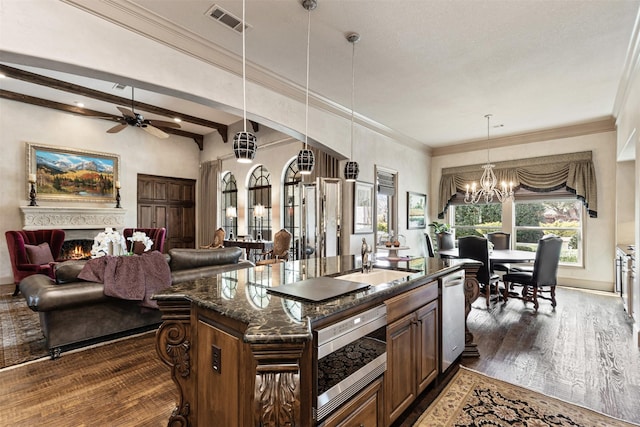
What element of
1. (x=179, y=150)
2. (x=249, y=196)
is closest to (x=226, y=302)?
(x=249, y=196)

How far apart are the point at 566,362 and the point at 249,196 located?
6715mm

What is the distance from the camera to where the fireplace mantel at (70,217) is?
5859mm

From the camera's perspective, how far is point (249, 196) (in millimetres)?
7652

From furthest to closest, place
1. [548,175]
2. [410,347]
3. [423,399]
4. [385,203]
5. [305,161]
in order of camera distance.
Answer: [385,203] < [548,175] < [305,161] < [423,399] < [410,347]

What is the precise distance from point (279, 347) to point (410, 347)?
3.91ft

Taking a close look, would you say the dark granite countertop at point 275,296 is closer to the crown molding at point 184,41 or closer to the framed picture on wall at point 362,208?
the crown molding at point 184,41

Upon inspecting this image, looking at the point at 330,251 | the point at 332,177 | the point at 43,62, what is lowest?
the point at 330,251

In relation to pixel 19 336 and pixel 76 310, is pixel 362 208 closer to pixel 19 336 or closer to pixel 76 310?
pixel 76 310

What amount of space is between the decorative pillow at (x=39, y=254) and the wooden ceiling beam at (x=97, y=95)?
2787mm

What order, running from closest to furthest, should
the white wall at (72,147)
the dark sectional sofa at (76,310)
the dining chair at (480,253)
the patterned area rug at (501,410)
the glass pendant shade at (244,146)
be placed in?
the patterned area rug at (501,410)
the glass pendant shade at (244,146)
the dark sectional sofa at (76,310)
the dining chair at (480,253)
the white wall at (72,147)

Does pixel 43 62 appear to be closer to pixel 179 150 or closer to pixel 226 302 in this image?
pixel 226 302

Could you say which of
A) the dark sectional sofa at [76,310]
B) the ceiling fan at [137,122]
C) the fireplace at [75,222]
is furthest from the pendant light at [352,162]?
the fireplace at [75,222]

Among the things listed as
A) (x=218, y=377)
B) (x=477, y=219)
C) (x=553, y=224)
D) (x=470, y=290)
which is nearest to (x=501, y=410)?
(x=470, y=290)

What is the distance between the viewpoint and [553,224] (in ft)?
19.6
